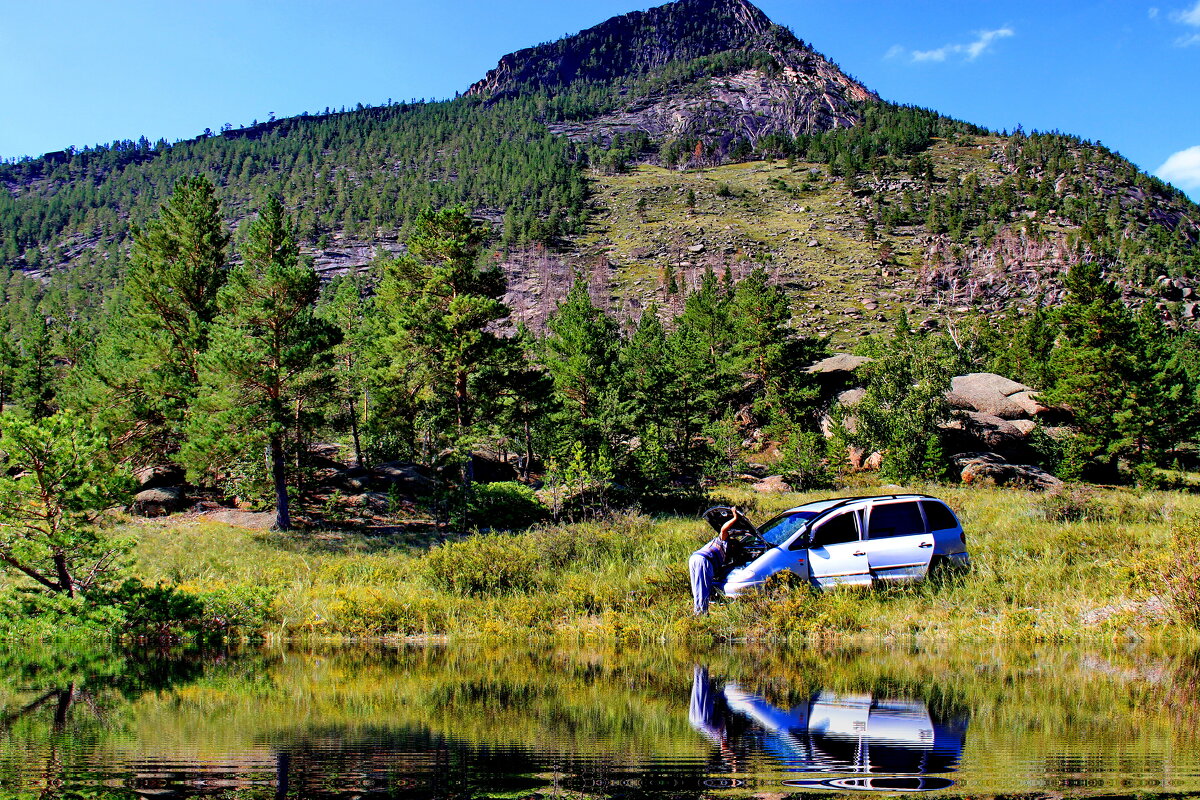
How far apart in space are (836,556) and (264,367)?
2262 centimetres

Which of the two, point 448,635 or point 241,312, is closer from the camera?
point 448,635

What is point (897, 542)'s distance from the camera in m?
10.5

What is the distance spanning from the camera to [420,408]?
114 ft

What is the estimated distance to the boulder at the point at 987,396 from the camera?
4438 cm

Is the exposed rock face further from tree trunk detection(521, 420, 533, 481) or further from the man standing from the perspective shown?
Result: the man standing

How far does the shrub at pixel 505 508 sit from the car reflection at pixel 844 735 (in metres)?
25.0

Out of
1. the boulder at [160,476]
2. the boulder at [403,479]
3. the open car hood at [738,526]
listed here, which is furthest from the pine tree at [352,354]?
the open car hood at [738,526]

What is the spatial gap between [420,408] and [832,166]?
153741mm

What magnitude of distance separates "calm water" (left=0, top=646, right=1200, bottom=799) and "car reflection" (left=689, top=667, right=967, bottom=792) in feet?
0.06

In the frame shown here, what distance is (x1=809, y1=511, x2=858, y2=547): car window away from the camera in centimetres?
1059

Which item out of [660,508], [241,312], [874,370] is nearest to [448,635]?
[241,312]

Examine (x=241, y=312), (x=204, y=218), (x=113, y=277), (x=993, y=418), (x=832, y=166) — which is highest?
(x=832, y=166)

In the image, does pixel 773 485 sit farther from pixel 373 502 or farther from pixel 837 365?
pixel 373 502

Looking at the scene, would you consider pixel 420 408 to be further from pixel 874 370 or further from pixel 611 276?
pixel 611 276
